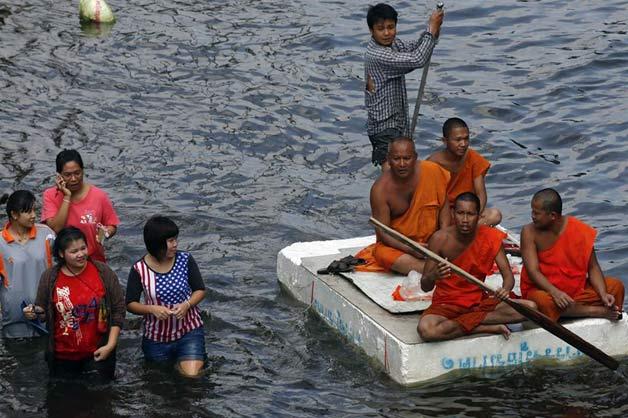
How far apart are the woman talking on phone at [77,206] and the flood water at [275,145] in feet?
3.08

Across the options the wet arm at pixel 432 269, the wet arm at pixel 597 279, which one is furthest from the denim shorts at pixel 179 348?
the wet arm at pixel 597 279

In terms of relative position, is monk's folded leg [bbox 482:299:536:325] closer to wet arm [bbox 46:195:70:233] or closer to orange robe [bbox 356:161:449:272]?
A: orange robe [bbox 356:161:449:272]

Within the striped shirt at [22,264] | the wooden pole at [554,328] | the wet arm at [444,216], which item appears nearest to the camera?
the wooden pole at [554,328]

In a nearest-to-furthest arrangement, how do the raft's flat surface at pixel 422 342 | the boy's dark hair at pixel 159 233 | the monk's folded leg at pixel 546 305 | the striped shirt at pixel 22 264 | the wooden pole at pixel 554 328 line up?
the boy's dark hair at pixel 159 233
the wooden pole at pixel 554 328
the raft's flat surface at pixel 422 342
the monk's folded leg at pixel 546 305
the striped shirt at pixel 22 264

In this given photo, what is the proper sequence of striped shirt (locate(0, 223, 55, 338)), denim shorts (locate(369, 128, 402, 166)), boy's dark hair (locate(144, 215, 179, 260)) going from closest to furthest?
boy's dark hair (locate(144, 215, 179, 260))
striped shirt (locate(0, 223, 55, 338))
denim shorts (locate(369, 128, 402, 166))

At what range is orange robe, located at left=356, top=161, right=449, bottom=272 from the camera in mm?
9320

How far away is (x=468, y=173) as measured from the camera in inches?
388

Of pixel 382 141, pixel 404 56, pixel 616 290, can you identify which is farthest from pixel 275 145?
pixel 616 290

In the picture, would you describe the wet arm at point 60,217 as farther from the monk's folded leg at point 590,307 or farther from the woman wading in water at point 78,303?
the monk's folded leg at point 590,307

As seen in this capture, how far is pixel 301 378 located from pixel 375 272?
1.21m

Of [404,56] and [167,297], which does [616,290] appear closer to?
[404,56]

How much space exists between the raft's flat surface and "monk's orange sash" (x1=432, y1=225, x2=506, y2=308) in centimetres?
29

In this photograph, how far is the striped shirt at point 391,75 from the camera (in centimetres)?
1030

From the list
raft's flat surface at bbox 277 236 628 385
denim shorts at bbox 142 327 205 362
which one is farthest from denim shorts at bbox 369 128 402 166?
denim shorts at bbox 142 327 205 362
